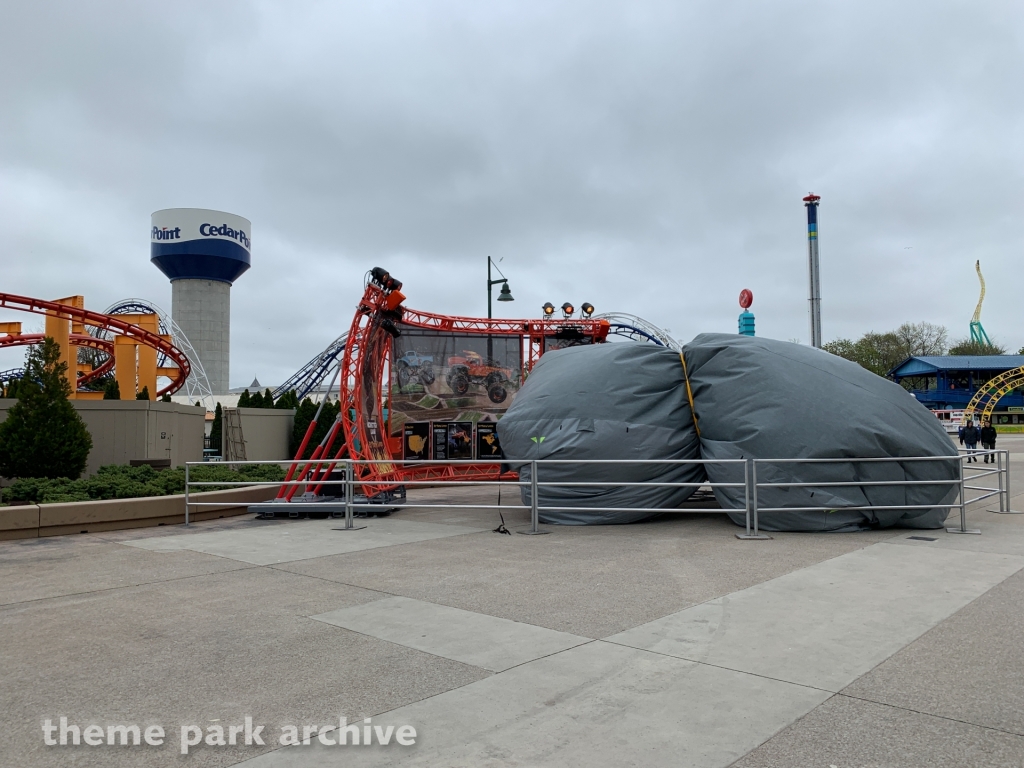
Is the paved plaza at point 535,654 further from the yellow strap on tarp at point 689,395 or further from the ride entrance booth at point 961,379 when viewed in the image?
the ride entrance booth at point 961,379

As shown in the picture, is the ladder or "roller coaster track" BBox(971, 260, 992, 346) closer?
the ladder

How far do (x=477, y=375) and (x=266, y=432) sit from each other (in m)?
8.76

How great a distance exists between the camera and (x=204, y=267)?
227ft

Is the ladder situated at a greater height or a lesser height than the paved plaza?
greater

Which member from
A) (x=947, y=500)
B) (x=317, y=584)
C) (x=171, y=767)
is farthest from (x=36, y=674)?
(x=947, y=500)

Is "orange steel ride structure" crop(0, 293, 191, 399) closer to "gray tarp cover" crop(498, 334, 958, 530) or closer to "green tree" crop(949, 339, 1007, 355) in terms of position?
"gray tarp cover" crop(498, 334, 958, 530)

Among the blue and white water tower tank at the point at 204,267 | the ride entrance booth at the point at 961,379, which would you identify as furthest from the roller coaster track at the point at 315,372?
the ride entrance booth at the point at 961,379

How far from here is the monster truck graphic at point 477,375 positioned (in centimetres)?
1870

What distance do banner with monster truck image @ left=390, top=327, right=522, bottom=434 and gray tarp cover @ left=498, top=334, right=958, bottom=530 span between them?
6.48 metres

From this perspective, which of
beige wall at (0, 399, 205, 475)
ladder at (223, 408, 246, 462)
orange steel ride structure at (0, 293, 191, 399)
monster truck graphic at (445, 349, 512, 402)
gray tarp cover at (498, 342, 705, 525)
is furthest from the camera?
orange steel ride structure at (0, 293, 191, 399)

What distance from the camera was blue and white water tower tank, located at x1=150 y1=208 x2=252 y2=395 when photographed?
67375 mm

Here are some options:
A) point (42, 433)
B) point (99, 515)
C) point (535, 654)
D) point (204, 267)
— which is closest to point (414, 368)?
point (42, 433)

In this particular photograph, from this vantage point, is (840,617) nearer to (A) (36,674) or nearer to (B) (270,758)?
(B) (270,758)

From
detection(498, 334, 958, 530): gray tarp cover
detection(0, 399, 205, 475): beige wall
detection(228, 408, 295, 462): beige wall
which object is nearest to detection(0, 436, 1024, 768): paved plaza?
detection(498, 334, 958, 530): gray tarp cover
